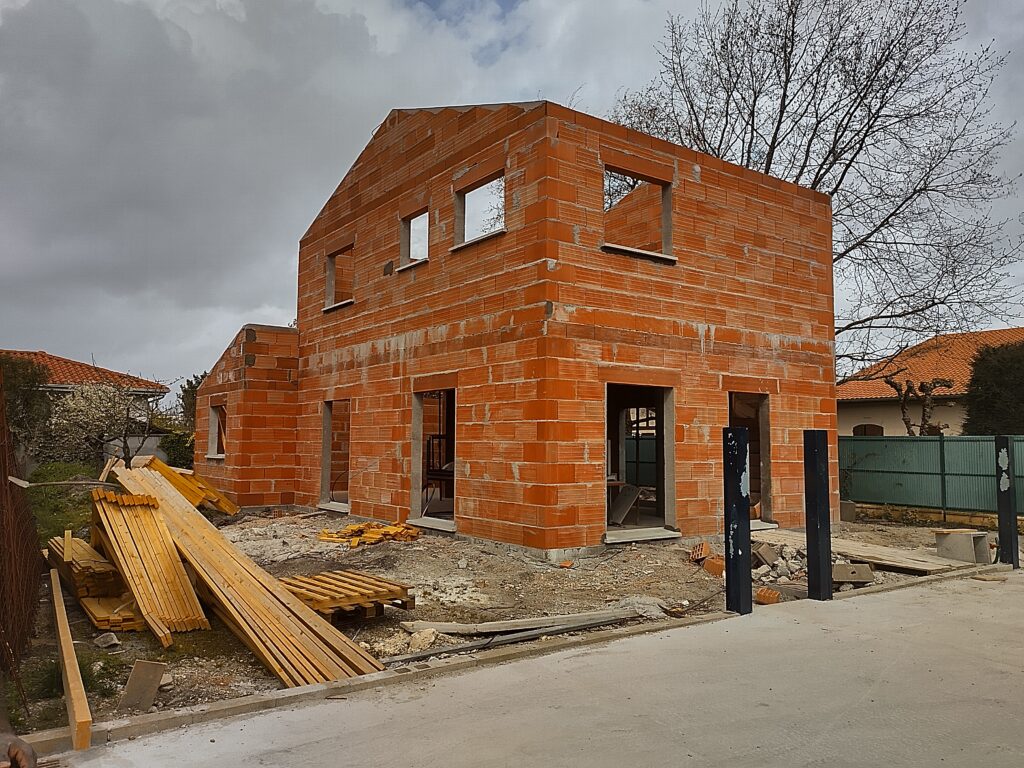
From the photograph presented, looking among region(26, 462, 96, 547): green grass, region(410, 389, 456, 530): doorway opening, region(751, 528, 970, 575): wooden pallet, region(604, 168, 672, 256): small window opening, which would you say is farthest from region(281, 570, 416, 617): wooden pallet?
region(604, 168, 672, 256): small window opening

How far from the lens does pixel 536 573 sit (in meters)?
9.21

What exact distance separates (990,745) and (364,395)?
10989 millimetres

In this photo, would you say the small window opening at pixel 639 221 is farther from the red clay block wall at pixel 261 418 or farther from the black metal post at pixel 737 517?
the red clay block wall at pixel 261 418

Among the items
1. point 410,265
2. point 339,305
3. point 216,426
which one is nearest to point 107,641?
point 410,265

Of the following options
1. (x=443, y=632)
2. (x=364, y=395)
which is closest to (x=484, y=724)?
(x=443, y=632)

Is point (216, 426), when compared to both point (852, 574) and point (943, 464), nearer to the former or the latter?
point (852, 574)

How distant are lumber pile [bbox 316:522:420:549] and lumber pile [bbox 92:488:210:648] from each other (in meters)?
3.43

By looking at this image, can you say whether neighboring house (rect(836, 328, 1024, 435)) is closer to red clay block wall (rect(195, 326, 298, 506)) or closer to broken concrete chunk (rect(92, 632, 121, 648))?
red clay block wall (rect(195, 326, 298, 506))

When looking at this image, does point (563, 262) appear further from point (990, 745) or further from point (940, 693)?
point (990, 745)

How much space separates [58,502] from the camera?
1645cm

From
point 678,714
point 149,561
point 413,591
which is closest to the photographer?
point 678,714

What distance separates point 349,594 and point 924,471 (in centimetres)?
1374

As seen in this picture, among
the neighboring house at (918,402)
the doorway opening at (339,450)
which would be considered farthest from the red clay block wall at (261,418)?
the neighboring house at (918,402)

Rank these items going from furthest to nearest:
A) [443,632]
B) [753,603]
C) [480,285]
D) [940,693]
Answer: [480,285], [753,603], [443,632], [940,693]
